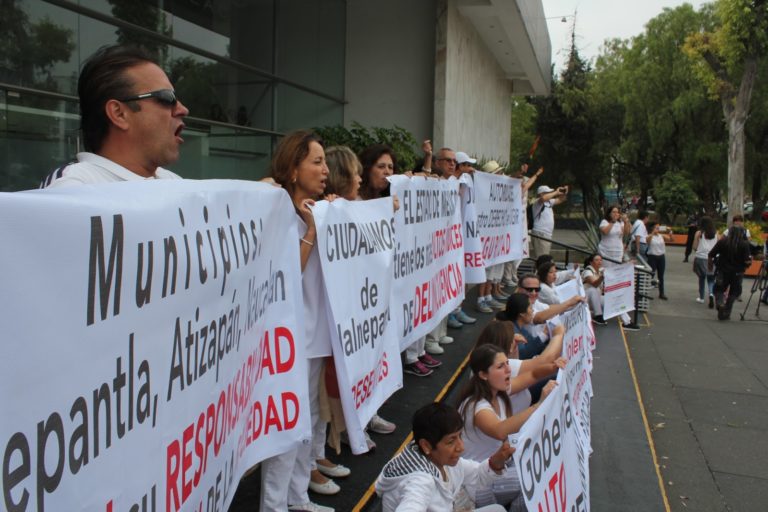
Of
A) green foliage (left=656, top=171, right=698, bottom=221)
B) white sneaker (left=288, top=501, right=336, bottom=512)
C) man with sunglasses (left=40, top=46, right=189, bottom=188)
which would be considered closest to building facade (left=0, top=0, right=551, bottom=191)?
white sneaker (left=288, top=501, right=336, bottom=512)

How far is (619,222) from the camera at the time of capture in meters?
11.6

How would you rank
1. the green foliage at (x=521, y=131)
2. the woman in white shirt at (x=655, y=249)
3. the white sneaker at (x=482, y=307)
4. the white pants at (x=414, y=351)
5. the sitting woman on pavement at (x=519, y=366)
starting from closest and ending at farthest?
1. the sitting woman on pavement at (x=519, y=366)
2. the white pants at (x=414, y=351)
3. the white sneaker at (x=482, y=307)
4. the woman in white shirt at (x=655, y=249)
5. the green foliage at (x=521, y=131)

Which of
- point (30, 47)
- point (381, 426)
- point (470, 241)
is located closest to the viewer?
A: point (381, 426)

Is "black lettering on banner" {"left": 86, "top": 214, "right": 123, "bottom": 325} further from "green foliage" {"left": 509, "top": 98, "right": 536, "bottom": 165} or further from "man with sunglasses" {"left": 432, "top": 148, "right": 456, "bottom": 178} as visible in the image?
"green foliage" {"left": 509, "top": 98, "right": 536, "bottom": 165}

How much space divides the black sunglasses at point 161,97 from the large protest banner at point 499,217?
17.5 feet

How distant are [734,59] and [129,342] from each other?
2715 centimetres

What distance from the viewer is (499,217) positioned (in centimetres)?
795

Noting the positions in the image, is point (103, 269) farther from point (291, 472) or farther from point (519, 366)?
point (519, 366)

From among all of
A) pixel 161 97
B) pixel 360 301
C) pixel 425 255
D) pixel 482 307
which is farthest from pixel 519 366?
pixel 482 307

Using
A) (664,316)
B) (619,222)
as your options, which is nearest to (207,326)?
(619,222)

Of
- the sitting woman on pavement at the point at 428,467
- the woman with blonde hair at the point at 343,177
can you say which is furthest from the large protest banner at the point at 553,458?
the woman with blonde hair at the point at 343,177

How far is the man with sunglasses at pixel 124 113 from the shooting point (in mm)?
1999

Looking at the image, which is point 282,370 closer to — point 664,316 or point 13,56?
point 13,56

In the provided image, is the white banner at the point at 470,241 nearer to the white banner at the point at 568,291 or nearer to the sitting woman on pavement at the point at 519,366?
the white banner at the point at 568,291
